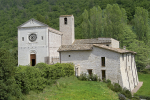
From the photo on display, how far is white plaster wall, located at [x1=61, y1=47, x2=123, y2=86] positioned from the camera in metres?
21.7

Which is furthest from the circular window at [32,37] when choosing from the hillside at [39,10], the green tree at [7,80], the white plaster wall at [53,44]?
the hillside at [39,10]

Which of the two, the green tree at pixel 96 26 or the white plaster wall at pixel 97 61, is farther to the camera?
the green tree at pixel 96 26

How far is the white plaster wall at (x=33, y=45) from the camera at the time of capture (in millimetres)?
26969

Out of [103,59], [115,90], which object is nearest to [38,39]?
[103,59]

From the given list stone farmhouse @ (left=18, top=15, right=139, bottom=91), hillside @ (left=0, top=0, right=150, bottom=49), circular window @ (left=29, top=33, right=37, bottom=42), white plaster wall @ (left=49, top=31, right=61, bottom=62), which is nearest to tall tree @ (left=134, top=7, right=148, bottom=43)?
stone farmhouse @ (left=18, top=15, right=139, bottom=91)

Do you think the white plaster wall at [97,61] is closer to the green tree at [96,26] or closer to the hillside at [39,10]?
the green tree at [96,26]

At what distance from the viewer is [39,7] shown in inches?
3388

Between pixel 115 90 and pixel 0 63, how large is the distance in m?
11.5

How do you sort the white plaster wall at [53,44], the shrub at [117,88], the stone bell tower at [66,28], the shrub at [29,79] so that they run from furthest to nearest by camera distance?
the stone bell tower at [66,28]
the white plaster wall at [53,44]
the shrub at [117,88]
the shrub at [29,79]

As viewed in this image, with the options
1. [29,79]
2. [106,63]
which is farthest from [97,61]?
[29,79]

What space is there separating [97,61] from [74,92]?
7.12 metres

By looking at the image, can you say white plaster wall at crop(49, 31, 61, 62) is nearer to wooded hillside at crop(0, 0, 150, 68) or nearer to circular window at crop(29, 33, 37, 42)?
circular window at crop(29, 33, 37, 42)

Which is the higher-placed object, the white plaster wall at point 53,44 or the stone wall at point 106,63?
the white plaster wall at point 53,44

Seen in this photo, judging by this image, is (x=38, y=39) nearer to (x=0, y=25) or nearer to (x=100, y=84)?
(x=100, y=84)
